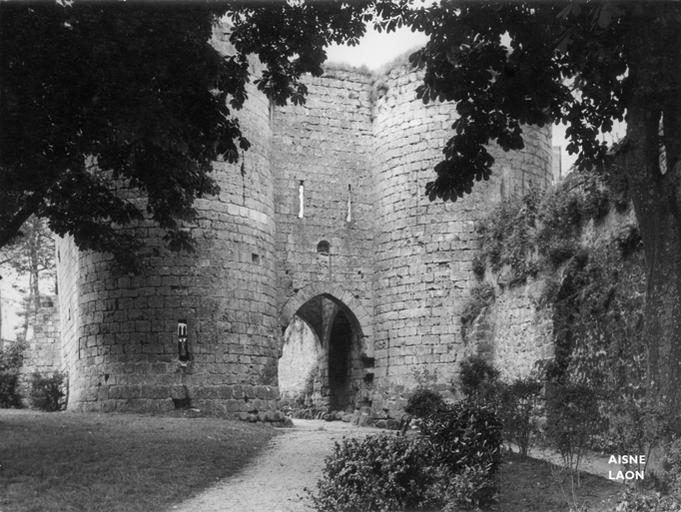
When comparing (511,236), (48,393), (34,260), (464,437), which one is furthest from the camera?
(34,260)

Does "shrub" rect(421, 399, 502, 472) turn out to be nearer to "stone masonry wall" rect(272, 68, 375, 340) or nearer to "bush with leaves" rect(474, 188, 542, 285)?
"bush with leaves" rect(474, 188, 542, 285)

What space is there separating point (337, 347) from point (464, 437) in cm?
1669

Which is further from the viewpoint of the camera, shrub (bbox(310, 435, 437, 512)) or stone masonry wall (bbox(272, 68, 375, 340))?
stone masonry wall (bbox(272, 68, 375, 340))

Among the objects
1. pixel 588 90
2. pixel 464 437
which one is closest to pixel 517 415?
pixel 464 437

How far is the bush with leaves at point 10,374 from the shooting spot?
26.3 meters

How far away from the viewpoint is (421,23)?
1109 cm

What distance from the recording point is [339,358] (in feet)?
87.7

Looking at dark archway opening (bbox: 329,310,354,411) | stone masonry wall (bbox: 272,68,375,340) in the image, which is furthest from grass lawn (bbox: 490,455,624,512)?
dark archway opening (bbox: 329,310,354,411)

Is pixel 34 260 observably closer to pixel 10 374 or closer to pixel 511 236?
pixel 10 374

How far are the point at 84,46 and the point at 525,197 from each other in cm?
1093

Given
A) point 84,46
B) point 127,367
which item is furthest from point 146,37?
point 127,367

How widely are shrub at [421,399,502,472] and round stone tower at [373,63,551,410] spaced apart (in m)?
10.7

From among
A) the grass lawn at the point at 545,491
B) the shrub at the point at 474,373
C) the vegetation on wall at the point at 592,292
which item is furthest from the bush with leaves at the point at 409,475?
the shrub at the point at 474,373

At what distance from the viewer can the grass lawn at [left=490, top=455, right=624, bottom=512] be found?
9508 millimetres
